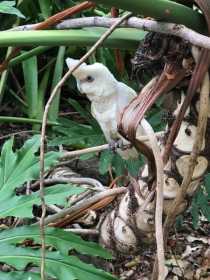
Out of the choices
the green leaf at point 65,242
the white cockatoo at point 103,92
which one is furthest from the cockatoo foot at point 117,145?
the green leaf at point 65,242

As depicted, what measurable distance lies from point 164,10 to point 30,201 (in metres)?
0.45

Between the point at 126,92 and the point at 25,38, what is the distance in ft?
0.80

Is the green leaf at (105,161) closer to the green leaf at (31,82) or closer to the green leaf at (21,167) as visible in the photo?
the green leaf at (21,167)

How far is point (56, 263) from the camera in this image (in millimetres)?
811

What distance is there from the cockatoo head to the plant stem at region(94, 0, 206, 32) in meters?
0.22

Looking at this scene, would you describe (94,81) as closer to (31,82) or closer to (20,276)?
(20,276)

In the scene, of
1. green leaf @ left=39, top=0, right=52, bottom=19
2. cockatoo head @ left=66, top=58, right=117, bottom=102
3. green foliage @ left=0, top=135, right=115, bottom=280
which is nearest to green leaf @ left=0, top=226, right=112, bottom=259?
green foliage @ left=0, top=135, right=115, bottom=280

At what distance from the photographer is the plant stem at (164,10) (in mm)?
531

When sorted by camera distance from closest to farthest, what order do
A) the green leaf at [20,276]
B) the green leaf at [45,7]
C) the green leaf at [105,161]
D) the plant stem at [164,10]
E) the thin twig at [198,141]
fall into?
1. the plant stem at [164,10]
2. the thin twig at [198,141]
3. the green leaf at [20,276]
4. the green leaf at [105,161]
5. the green leaf at [45,7]

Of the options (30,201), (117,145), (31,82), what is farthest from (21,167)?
(31,82)

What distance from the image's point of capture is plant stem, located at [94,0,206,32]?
20.9 inches

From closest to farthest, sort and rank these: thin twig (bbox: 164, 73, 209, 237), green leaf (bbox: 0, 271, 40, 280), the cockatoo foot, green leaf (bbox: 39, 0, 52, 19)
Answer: thin twig (bbox: 164, 73, 209, 237), green leaf (bbox: 0, 271, 40, 280), the cockatoo foot, green leaf (bbox: 39, 0, 52, 19)

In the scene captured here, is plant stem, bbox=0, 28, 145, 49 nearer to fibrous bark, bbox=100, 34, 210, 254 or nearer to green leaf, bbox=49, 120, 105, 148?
fibrous bark, bbox=100, 34, 210, 254

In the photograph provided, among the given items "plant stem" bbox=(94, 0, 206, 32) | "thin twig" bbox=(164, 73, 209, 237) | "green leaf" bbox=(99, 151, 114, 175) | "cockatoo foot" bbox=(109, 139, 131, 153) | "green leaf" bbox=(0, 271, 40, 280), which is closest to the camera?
"plant stem" bbox=(94, 0, 206, 32)
